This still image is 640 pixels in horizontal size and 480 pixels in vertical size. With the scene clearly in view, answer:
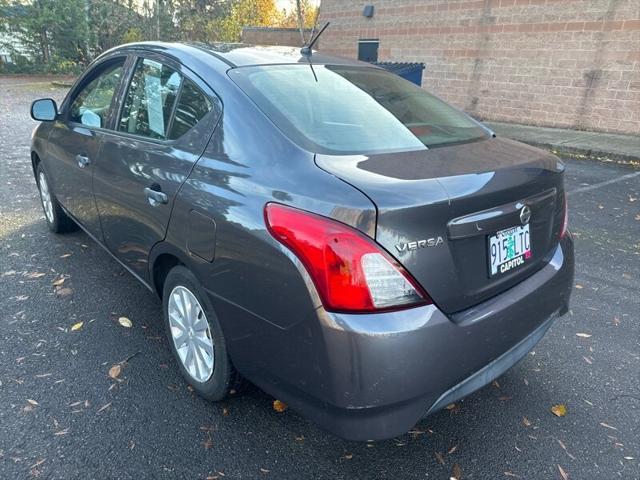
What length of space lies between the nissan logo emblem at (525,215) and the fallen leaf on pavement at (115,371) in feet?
7.19

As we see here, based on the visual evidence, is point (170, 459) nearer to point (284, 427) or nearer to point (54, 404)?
point (284, 427)

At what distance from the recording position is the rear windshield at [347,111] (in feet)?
6.97

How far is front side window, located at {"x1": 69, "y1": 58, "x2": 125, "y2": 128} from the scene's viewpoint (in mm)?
3139

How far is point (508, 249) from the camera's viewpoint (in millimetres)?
1988

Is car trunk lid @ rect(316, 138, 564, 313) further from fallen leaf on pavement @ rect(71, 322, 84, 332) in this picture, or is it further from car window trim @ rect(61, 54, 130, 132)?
fallen leaf on pavement @ rect(71, 322, 84, 332)

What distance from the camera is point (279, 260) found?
1.75 m

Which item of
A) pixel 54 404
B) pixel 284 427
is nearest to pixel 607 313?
pixel 284 427

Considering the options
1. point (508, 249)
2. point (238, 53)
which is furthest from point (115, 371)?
point (508, 249)

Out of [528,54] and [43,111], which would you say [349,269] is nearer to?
[43,111]

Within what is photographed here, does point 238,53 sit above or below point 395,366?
above

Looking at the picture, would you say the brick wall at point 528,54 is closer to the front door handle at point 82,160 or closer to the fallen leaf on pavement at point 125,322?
the front door handle at point 82,160

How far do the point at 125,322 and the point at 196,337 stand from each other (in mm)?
960

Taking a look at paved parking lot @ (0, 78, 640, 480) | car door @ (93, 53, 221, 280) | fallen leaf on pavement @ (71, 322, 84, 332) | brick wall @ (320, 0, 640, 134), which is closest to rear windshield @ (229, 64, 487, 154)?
car door @ (93, 53, 221, 280)

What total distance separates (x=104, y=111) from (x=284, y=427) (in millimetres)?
2319
